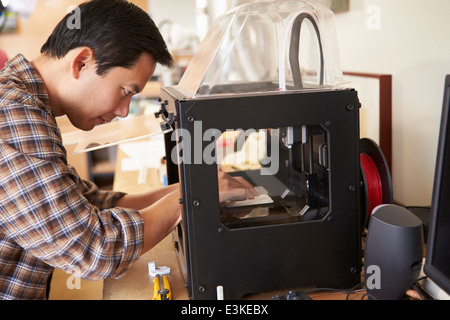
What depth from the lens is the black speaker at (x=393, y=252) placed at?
31.1 inches

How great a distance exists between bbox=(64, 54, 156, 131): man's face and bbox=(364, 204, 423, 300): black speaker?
21.9 inches

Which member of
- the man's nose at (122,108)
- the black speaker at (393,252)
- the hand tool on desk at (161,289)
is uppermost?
the man's nose at (122,108)

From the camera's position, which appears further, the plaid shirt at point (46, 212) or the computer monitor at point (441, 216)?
the plaid shirt at point (46, 212)

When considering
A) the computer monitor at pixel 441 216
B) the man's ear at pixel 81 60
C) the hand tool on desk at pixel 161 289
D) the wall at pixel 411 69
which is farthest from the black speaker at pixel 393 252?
the man's ear at pixel 81 60

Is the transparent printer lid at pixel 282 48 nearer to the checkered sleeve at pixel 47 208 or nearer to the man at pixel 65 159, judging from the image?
the man at pixel 65 159

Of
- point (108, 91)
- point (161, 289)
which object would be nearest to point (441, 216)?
point (161, 289)

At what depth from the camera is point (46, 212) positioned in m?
0.82

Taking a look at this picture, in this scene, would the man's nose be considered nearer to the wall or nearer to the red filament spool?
the red filament spool

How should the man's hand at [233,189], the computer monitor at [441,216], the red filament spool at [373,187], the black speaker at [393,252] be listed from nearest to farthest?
the computer monitor at [441,216] → the black speaker at [393,252] → the man's hand at [233,189] → the red filament spool at [373,187]

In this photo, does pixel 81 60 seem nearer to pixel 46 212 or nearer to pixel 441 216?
pixel 46 212

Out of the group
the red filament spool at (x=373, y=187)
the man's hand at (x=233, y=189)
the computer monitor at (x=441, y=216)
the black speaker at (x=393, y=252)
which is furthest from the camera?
the red filament spool at (x=373, y=187)

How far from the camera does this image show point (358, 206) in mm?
912

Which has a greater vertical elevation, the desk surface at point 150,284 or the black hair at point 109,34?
the black hair at point 109,34
